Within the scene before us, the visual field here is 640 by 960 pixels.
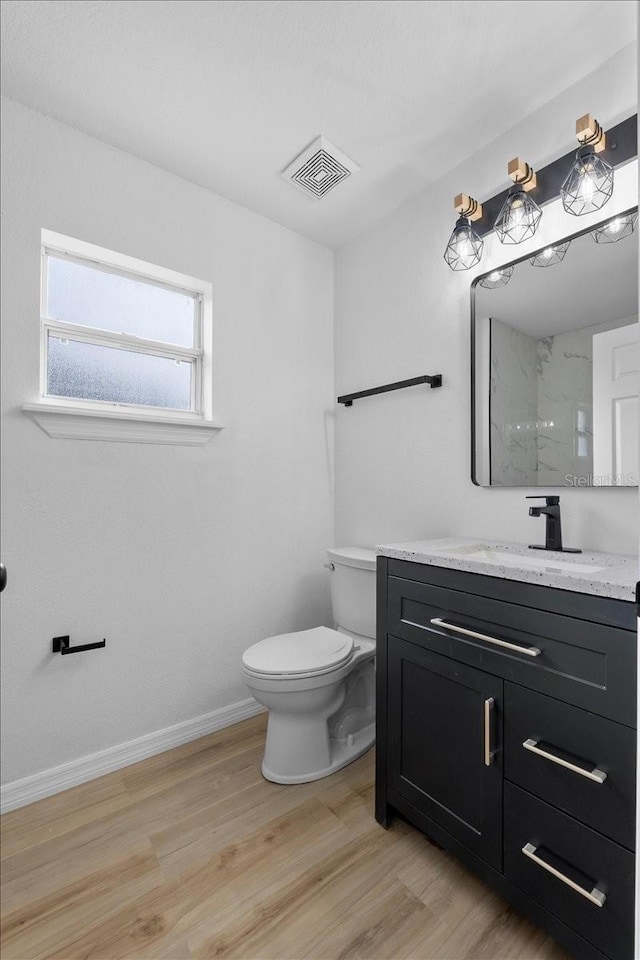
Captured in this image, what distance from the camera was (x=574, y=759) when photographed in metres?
1.00

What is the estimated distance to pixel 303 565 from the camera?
7.93ft

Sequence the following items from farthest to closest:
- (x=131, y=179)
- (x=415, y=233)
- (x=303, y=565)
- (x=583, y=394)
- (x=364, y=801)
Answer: (x=303, y=565)
(x=415, y=233)
(x=131, y=179)
(x=364, y=801)
(x=583, y=394)

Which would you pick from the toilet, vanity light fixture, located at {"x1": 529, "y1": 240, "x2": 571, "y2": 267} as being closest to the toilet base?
the toilet

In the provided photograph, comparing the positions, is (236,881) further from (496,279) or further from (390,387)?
A: (496,279)

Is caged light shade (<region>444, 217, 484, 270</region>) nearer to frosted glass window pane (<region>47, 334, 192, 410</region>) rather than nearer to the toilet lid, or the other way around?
frosted glass window pane (<region>47, 334, 192, 410</region>)

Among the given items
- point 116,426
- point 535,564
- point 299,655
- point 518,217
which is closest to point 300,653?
point 299,655

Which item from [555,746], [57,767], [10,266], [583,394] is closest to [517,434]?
[583,394]

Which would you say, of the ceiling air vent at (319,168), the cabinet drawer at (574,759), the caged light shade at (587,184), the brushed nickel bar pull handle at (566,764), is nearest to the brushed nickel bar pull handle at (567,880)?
the cabinet drawer at (574,759)

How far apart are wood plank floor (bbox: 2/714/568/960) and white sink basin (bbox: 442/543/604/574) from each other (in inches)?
34.5

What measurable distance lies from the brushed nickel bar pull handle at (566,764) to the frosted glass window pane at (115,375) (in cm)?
180

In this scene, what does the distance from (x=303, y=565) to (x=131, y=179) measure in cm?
188

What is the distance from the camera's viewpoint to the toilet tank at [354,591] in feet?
6.48

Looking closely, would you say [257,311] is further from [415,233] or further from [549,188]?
[549,188]

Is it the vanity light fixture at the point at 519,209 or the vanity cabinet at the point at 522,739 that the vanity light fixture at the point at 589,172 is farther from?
the vanity cabinet at the point at 522,739
